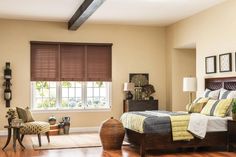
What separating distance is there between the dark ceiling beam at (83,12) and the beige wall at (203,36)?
2.60m

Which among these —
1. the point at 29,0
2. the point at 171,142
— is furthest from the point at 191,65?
the point at 29,0

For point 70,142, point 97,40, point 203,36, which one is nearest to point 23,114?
point 70,142

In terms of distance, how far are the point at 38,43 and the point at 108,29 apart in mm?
1910

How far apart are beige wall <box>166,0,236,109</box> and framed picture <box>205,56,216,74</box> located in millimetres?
91


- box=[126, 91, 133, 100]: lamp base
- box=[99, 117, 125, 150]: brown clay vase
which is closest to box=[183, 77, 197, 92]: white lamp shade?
box=[126, 91, 133, 100]: lamp base

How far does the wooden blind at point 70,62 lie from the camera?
30.0 feet

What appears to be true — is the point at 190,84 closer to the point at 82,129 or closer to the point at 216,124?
the point at 216,124

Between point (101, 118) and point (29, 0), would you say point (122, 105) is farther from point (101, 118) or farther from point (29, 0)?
point (29, 0)

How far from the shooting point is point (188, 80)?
8.16 m

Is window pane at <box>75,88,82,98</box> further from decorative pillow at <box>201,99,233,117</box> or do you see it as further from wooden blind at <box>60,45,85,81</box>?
decorative pillow at <box>201,99,233,117</box>

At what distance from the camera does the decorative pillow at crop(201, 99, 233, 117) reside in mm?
6312

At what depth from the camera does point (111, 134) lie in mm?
6520

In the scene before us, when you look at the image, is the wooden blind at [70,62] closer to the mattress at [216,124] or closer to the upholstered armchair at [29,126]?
the upholstered armchair at [29,126]

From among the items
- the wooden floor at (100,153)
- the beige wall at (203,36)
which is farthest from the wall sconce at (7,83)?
the beige wall at (203,36)
